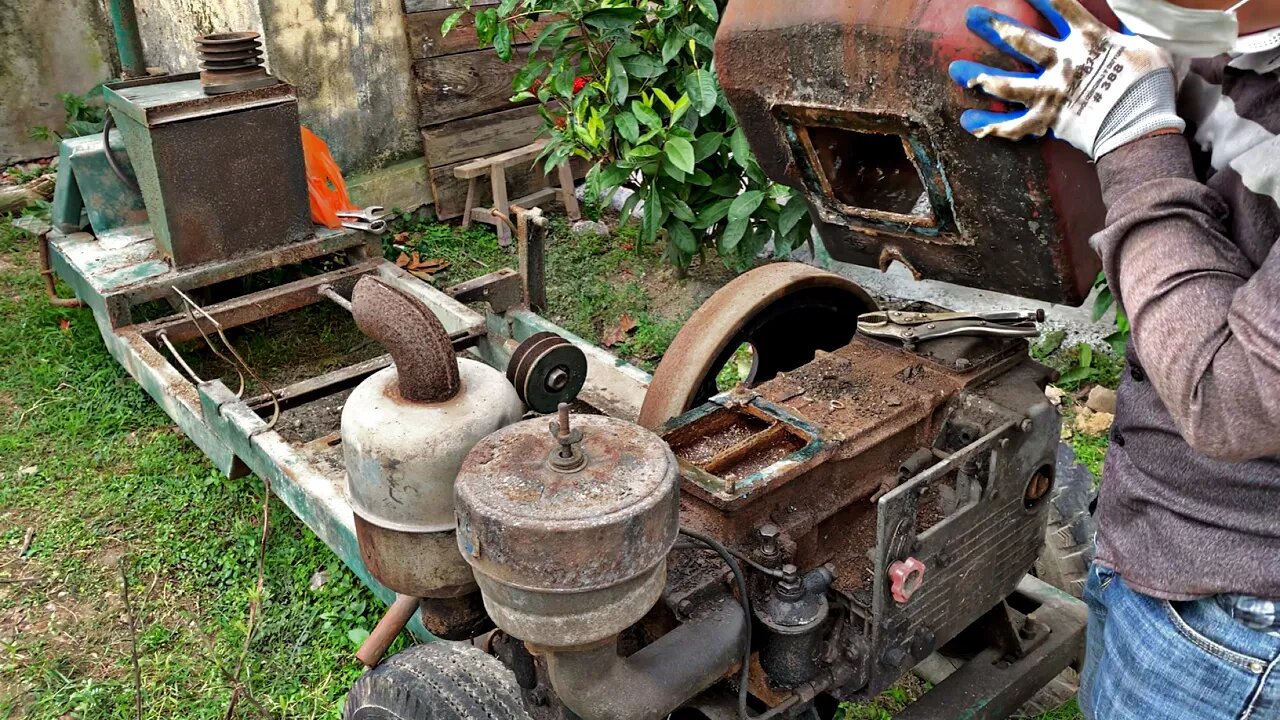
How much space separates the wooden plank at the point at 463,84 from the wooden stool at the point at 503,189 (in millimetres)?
310

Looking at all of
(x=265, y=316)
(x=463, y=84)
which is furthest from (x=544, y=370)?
(x=463, y=84)

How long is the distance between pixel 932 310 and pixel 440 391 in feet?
4.18

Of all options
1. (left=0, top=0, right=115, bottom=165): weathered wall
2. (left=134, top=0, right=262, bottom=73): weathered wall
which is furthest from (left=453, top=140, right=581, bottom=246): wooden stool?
(left=0, top=0, right=115, bottom=165): weathered wall

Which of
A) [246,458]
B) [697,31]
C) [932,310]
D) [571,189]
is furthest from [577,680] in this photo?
[571,189]

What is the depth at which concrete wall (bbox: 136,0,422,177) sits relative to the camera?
550 cm

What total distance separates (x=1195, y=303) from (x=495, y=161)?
5.29 metres

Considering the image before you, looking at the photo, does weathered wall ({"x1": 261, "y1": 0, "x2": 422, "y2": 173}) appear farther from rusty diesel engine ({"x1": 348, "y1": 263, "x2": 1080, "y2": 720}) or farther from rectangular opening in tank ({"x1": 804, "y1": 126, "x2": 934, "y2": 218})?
rectangular opening in tank ({"x1": 804, "y1": 126, "x2": 934, "y2": 218})

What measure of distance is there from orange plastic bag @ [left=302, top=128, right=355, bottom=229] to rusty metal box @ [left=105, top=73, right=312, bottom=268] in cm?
17

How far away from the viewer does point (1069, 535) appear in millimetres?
3131

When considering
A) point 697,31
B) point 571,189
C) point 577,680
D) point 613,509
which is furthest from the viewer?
point 571,189

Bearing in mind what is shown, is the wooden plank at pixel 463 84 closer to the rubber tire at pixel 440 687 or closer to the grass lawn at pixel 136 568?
the grass lawn at pixel 136 568

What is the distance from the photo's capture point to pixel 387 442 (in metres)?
1.84

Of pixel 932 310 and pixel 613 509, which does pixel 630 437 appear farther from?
pixel 932 310

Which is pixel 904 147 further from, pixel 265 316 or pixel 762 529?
pixel 265 316
